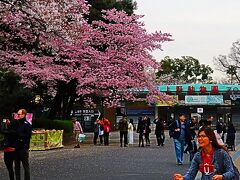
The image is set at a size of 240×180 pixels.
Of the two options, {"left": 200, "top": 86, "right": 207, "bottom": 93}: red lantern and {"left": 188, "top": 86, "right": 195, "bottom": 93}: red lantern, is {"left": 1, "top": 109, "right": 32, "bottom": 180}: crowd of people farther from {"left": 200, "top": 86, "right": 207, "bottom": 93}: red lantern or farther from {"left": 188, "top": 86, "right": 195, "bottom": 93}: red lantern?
{"left": 188, "top": 86, "right": 195, "bottom": 93}: red lantern

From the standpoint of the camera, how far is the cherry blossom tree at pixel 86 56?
2683 centimetres

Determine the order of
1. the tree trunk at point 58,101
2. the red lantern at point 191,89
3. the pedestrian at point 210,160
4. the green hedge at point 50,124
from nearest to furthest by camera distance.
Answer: the pedestrian at point 210,160 → the green hedge at point 50,124 → the tree trunk at point 58,101 → the red lantern at point 191,89

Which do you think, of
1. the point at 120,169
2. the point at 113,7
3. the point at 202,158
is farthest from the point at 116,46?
the point at 202,158

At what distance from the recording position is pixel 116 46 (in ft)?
102

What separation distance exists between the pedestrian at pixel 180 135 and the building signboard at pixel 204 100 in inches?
1758

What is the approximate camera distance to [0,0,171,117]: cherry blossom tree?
26.8 meters

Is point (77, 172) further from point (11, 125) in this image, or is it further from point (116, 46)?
point (116, 46)

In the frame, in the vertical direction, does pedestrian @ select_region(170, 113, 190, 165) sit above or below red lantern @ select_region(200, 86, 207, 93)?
below

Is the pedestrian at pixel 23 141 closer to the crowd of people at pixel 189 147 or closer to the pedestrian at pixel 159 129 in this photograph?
the crowd of people at pixel 189 147

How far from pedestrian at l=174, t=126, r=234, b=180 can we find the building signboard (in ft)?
182

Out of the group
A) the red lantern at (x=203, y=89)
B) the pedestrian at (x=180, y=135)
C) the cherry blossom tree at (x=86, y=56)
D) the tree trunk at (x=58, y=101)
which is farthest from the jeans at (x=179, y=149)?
the red lantern at (x=203, y=89)

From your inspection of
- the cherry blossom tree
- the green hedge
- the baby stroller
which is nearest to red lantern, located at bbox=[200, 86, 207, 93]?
the cherry blossom tree

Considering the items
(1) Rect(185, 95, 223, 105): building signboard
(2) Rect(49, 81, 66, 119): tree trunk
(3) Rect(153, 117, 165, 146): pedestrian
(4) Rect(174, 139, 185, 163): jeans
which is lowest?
(4) Rect(174, 139, 185, 163): jeans

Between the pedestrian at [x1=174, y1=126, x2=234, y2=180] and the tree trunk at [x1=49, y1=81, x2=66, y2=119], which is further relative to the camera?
the tree trunk at [x1=49, y1=81, x2=66, y2=119]
